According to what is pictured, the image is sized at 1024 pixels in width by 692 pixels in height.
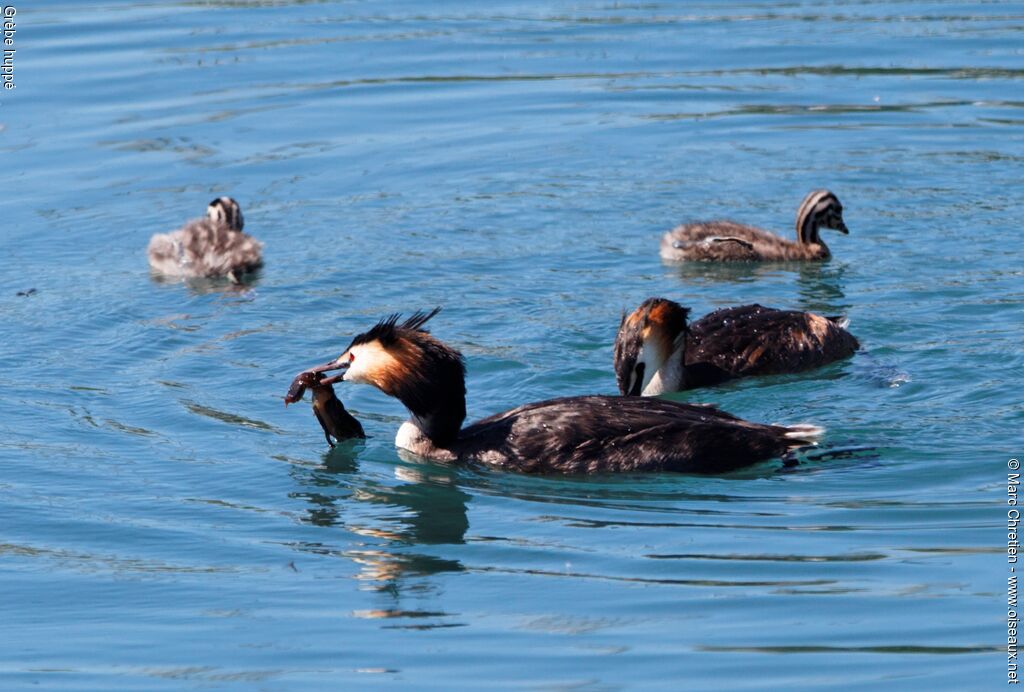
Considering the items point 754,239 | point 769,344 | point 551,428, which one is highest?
point 754,239

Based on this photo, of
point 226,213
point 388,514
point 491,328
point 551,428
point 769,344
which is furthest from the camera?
point 226,213

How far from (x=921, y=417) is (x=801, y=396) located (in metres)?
0.97

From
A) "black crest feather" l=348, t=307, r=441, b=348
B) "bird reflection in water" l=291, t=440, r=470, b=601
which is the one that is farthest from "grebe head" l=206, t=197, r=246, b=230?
"black crest feather" l=348, t=307, r=441, b=348

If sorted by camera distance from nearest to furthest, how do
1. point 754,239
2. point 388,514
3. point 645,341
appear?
1. point 388,514
2. point 645,341
3. point 754,239

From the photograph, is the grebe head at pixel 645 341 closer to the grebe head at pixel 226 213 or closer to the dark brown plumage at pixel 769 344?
the dark brown plumage at pixel 769 344

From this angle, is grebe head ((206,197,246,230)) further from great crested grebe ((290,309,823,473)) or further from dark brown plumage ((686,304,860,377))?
great crested grebe ((290,309,823,473))

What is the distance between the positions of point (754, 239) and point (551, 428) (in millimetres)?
4811

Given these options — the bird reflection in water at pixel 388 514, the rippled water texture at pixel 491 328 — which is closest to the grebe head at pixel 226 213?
the rippled water texture at pixel 491 328

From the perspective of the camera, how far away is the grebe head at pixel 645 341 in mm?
10422

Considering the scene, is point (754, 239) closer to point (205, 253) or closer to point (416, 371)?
point (205, 253)

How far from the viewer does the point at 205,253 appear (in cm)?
1350

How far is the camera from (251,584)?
7703mm

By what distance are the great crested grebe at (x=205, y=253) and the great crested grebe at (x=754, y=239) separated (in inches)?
123

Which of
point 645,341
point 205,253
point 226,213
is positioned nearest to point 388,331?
point 645,341
